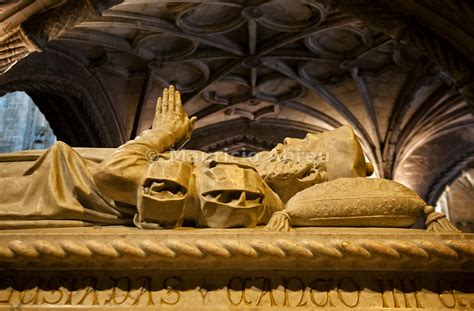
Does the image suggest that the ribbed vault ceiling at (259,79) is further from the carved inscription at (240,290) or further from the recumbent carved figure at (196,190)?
the carved inscription at (240,290)

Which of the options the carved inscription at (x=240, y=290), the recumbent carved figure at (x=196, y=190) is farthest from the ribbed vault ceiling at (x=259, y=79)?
the carved inscription at (x=240, y=290)

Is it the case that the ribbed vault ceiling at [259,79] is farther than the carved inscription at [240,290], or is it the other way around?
the ribbed vault ceiling at [259,79]

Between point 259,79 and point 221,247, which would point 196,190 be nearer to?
point 221,247

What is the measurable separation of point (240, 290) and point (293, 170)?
25.6 inches

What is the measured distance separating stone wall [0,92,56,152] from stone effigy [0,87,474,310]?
42.2ft

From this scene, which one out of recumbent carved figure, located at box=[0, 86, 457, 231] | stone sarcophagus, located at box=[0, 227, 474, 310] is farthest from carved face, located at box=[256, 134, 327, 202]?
stone sarcophagus, located at box=[0, 227, 474, 310]

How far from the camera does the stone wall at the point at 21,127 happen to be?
13664mm

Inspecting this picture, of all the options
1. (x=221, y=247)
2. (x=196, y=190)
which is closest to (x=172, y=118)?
(x=196, y=190)

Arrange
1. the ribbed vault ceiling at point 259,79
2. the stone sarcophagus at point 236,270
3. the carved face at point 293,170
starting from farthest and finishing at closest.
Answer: the ribbed vault ceiling at point 259,79 → the carved face at point 293,170 → the stone sarcophagus at point 236,270

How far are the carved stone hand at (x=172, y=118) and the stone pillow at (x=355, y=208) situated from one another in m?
0.65

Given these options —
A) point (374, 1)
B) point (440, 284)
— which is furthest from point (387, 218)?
point (374, 1)

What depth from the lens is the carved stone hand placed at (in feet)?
6.84

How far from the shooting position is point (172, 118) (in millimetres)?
2131

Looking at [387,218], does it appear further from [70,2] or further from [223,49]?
[223,49]
